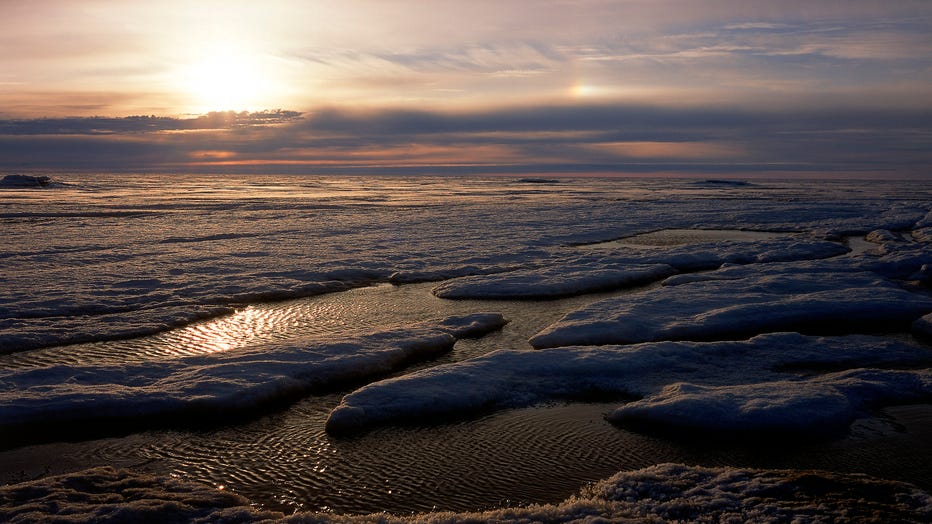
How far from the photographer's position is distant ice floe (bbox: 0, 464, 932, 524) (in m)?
5.75

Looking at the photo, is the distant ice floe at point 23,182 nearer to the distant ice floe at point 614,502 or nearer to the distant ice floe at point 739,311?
the distant ice floe at point 739,311

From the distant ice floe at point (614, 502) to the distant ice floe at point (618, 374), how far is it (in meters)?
1.66

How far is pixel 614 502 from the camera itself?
6.12 meters

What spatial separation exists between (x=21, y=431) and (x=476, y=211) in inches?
1346

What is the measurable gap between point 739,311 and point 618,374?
4.61 metres

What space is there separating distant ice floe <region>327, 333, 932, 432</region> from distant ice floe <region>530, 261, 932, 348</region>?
117 centimetres

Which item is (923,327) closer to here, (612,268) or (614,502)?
(612,268)

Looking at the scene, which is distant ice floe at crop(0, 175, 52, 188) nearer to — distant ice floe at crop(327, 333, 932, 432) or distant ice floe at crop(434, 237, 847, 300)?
distant ice floe at crop(434, 237, 847, 300)

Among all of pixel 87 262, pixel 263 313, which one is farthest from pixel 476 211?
pixel 263 313

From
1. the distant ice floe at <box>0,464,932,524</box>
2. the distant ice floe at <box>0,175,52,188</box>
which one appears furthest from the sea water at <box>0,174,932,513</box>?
the distant ice floe at <box>0,175,52,188</box>

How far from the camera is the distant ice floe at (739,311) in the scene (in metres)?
12.1

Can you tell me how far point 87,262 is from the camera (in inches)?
760

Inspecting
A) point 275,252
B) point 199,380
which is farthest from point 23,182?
point 199,380

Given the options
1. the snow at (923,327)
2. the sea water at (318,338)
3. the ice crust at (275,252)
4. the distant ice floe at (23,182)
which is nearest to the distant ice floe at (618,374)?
the sea water at (318,338)
